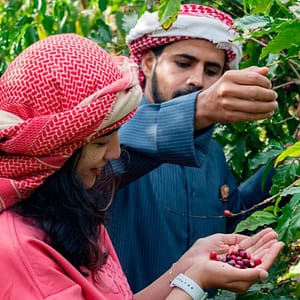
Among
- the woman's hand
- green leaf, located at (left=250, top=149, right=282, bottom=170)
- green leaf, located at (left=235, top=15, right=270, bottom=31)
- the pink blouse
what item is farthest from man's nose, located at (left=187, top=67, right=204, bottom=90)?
the pink blouse

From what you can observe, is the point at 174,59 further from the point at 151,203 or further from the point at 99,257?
the point at 99,257

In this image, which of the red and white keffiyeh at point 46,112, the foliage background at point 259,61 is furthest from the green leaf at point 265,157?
the red and white keffiyeh at point 46,112

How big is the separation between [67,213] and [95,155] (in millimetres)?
147

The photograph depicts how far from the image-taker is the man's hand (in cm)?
189

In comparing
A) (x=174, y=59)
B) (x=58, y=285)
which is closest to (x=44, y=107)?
(x=58, y=285)

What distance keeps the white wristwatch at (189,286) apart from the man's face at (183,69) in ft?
2.72

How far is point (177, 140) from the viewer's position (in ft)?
6.97

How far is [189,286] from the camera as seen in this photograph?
1.95m

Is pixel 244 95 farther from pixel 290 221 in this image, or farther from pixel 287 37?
pixel 290 221

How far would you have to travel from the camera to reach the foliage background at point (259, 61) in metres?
1.89

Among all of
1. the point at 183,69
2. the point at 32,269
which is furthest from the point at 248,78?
the point at 183,69

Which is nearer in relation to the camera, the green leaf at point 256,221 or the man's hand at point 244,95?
the man's hand at point 244,95

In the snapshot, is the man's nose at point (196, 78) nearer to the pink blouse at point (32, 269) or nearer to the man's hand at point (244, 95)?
the man's hand at point (244, 95)

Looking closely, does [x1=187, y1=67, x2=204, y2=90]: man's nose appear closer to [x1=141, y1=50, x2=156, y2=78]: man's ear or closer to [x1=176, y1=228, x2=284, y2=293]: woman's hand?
[x1=141, y1=50, x2=156, y2=78]: man's ear
